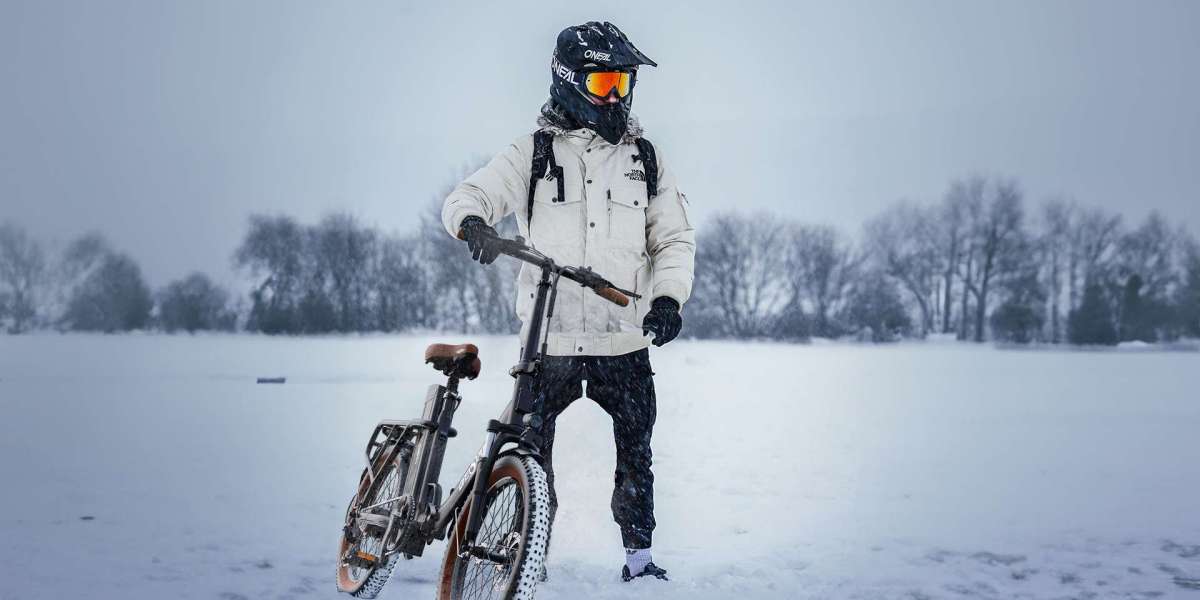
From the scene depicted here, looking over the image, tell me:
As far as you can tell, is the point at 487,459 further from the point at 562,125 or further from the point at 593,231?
the point at 562,125

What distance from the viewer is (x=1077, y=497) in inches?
275

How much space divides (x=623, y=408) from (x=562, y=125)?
3.90 ft

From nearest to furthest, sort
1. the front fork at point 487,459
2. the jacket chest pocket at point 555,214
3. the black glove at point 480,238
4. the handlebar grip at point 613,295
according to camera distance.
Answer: the front fork at point 487,459, the handlebar grip at point 613,295, the black glove at point 480,238, the jacket chest pocket at point 555,214

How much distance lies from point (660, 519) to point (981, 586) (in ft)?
6.27

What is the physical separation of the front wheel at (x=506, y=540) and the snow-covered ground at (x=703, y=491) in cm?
81

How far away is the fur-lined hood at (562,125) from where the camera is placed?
14.0ft

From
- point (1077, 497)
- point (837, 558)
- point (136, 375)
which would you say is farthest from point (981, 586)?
point (136, 375)

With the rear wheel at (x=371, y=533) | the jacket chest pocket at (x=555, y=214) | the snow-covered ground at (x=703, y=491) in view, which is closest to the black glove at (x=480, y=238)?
the jacket chest pocket at (x=555, y=214)

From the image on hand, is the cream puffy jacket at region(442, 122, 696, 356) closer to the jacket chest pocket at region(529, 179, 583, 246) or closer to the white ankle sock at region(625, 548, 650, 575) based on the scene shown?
the jacket chest pocket at region(529, 179, 583, 246)

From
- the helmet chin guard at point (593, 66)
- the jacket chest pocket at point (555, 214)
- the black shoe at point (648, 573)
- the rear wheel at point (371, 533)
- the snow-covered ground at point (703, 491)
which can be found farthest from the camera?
the snow-covered ground at point (703, 491)

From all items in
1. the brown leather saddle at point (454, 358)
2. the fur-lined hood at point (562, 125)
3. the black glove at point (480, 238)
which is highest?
the fur-lined hood at point (562, 125)

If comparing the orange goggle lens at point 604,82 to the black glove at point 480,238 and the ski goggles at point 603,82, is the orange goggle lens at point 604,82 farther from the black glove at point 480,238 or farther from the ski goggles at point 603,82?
the black glove at point 480,238

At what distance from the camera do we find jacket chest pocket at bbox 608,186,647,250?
13.7 ft

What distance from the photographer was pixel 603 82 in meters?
4.11
